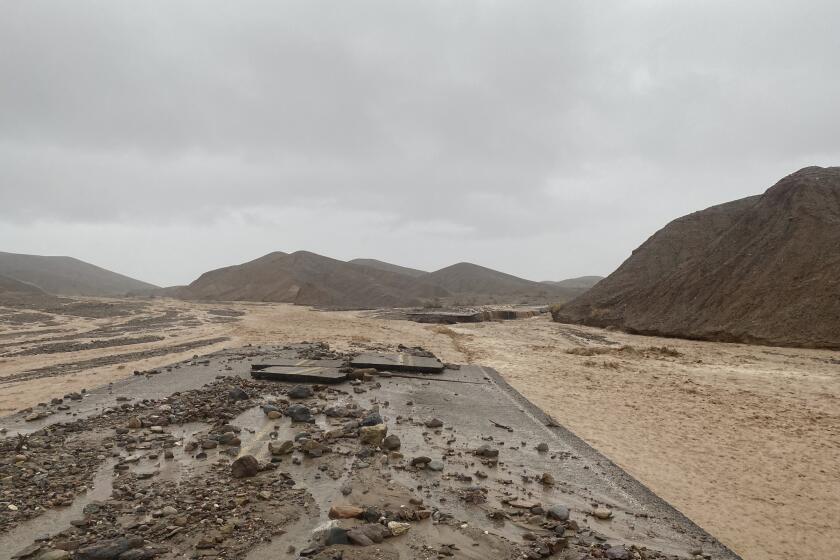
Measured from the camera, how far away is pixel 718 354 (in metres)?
17.0

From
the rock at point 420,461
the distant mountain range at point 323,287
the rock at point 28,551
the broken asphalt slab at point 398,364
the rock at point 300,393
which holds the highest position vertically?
the distant mountain range at point 323,287

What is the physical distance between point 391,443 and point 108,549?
11.3 ft

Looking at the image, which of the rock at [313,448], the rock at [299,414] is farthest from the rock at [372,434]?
the rock at [299,414]

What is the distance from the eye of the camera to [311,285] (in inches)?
2709

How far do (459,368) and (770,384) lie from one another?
800cm

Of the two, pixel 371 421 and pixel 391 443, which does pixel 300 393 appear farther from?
pixel 391 443

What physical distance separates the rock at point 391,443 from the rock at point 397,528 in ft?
6.86

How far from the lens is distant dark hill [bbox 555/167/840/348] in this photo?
1916cm

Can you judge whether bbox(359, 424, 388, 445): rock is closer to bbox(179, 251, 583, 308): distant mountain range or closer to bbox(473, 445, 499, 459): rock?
bbox(473, 445, 499, 459): rock

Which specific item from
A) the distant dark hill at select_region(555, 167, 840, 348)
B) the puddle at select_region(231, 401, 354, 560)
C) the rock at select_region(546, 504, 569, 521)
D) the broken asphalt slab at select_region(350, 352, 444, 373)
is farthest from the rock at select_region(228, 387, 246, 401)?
the distant dark hill at select_region(555, 167, 840, 348)

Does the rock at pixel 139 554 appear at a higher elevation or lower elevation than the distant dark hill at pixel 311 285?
lower

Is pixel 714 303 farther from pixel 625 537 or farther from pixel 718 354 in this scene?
pixel 625 537

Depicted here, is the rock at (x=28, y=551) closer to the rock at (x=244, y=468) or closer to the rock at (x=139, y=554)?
the rock at (x=139, y=554)

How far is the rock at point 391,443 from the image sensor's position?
6207 millimetres
